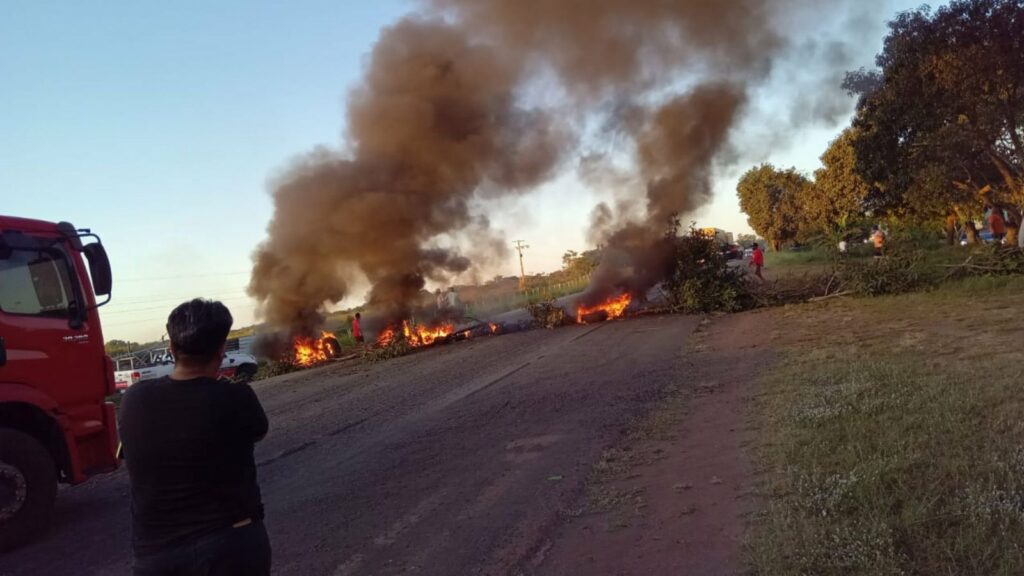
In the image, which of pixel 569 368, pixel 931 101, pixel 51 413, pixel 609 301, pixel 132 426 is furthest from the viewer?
pixel 609 301

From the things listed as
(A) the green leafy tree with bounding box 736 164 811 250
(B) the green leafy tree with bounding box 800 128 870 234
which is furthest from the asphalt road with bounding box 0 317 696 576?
(A) the green leafy tree with bounding box 736 164 811 250

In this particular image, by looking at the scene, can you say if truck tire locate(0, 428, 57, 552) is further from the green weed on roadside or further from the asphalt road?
the green weed on roadside

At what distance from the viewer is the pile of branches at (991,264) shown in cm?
1728

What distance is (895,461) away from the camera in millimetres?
5094

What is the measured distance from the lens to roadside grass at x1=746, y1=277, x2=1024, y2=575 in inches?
150

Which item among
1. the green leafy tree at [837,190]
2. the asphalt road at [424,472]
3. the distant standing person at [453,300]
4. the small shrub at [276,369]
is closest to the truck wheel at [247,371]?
the small shrub at [276,369]

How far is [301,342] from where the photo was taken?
21016 millimetres

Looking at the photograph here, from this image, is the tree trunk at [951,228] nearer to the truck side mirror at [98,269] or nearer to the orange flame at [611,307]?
the orange flame at [611,307]

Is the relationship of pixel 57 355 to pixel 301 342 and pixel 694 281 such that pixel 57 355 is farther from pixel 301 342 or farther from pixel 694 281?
pixel 694 281

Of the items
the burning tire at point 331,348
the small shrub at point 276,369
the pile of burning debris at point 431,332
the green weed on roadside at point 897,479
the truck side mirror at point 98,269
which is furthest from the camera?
the burning tire at point 331,348

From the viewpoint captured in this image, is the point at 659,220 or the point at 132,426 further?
the point at 659,220

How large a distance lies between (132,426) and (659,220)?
20279 millimetres

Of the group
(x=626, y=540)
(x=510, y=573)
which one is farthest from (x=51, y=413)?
(x=626, y=540)

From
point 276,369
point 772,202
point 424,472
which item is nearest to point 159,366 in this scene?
point 276,369
